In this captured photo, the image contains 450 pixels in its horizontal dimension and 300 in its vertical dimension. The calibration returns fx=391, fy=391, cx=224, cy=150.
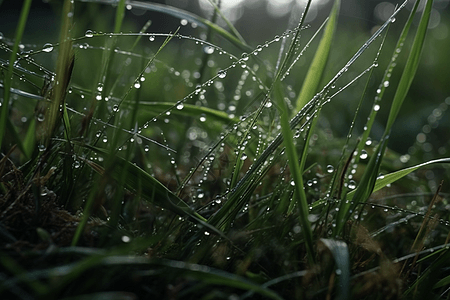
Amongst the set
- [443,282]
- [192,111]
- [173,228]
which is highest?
[192,111]

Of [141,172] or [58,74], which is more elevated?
[58,74]

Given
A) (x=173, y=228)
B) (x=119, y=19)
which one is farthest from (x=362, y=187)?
(x=119, y=19)

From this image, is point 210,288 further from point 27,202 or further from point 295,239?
point 27,202

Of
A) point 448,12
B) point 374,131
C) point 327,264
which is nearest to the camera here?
point 327,264

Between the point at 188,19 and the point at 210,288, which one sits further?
the point at 188,19

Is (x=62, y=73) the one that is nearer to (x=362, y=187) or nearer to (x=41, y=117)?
(x=41, y=117)

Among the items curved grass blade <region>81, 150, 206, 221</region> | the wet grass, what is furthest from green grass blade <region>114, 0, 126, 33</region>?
curved grass blade <region>81, 150, 206, 221</region>

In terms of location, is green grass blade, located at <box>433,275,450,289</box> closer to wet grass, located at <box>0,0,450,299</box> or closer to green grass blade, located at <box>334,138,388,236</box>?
wet grass, located at <box>0,0,450,299</box>

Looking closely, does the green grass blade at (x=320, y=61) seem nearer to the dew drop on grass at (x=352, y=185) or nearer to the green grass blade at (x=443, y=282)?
the dew drop on grass at (x=352, y=185)

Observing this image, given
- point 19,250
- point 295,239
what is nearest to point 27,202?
point 19,250
